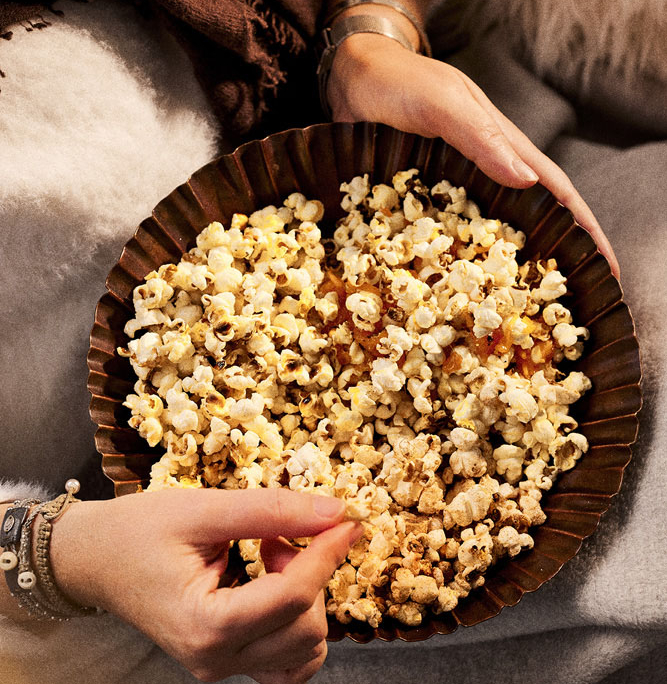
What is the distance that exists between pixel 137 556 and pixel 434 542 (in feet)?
1.04

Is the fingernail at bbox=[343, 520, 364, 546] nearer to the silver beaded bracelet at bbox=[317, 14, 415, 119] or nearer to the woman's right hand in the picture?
the woman's right hand

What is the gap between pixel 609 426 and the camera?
667 millimetres

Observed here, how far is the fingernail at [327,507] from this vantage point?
0.57m

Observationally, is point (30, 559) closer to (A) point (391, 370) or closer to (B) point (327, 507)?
(B) point (327, 507)

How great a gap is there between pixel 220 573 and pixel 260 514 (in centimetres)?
10

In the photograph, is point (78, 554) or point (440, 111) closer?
point (78, 554)

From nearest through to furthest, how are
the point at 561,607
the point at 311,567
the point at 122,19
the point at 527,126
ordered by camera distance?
the point at 311,567 < the point at 561,607 < the point at 122,19 < the point at 527,126

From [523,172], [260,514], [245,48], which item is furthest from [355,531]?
[245,48]

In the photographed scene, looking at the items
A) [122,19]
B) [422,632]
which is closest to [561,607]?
[422,632]

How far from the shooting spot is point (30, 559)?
25.7 inches

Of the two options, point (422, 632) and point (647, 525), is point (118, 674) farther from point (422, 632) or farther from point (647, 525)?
point (647, 525)

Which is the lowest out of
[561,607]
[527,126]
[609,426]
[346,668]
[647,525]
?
[346,668]

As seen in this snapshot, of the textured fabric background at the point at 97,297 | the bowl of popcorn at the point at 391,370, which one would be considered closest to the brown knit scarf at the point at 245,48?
the textured fabric background at the point at 97,297

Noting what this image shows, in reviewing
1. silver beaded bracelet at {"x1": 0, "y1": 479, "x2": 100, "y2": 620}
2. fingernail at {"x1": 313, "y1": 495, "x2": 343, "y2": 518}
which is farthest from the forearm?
fingernail at {"x1": 313, "y1": 495, "x2": 343, "y2": 518}
